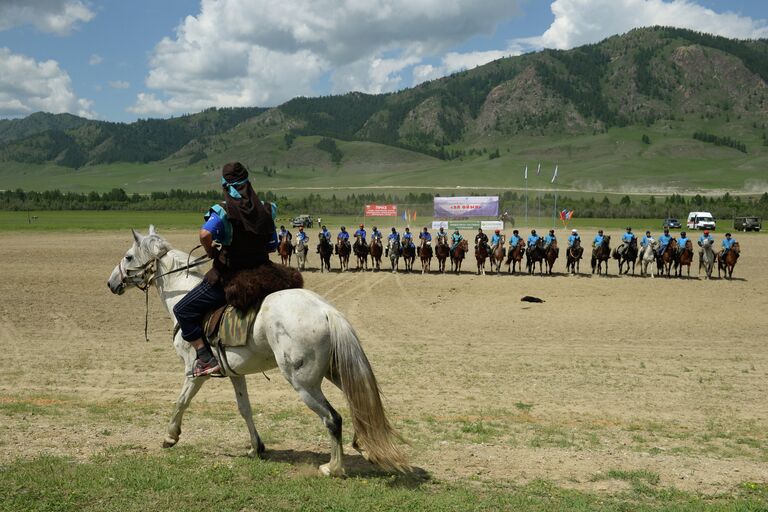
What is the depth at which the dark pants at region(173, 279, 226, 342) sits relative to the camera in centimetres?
654

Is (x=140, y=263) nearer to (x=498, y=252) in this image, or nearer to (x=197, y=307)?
(x=197, y=307)

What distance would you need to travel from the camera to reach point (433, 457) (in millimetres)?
6766

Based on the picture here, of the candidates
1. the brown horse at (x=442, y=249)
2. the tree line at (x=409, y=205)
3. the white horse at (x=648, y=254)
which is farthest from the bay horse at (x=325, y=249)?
the tree line at (x=409, y=205)

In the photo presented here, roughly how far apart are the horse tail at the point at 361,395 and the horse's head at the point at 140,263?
8.70ft

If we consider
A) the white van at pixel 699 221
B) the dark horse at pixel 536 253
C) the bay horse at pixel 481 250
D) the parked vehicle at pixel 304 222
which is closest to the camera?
the dark horse at pixel 536 253

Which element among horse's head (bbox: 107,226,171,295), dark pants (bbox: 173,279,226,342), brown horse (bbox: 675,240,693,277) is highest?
horse's head (bbox: 107,226,171,295)

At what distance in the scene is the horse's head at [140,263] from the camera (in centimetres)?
739

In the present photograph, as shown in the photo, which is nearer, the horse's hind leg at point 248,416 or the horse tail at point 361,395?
the horse tail at point 361,395

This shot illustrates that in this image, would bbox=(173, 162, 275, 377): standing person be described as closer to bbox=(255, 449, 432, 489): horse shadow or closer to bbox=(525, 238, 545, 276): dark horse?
bbox=(255, 449, 432, 489): horse shadow

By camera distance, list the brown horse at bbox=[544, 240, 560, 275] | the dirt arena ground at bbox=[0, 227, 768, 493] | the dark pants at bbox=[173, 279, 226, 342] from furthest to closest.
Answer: the brown horse at bbox=[544, 240, 560, 275]
the dirt arena ground at bbox=[0, 227, 768, 493]
the dark pants at bbox=[173, 279, 226, 342]

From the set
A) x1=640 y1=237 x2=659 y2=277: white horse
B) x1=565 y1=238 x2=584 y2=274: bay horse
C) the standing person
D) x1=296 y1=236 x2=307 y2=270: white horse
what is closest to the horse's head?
the standing person

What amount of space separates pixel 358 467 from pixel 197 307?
92.6 inches

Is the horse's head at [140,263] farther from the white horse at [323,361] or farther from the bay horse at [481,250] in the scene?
the bay horse at [481,250]

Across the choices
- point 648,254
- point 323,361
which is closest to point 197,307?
point 323,361
